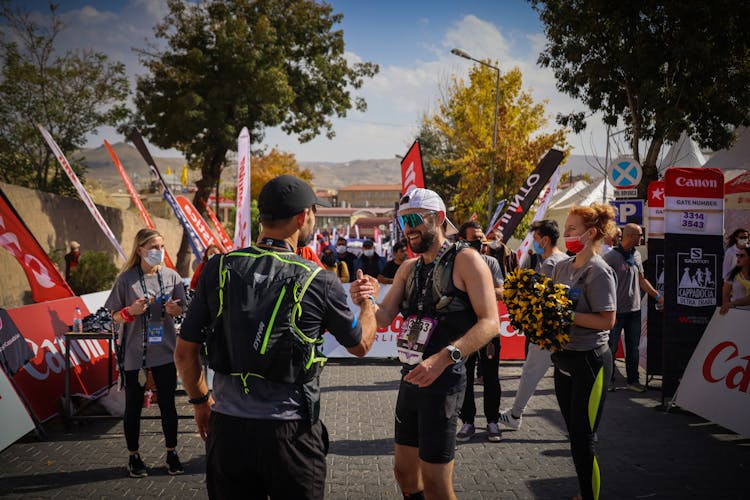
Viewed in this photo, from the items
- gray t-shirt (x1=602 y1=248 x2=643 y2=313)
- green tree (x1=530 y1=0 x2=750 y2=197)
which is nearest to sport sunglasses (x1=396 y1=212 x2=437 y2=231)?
gray t-shirt (x1=602 y1=248 x2=643 y2=313)

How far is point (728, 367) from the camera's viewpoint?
20.7 ft

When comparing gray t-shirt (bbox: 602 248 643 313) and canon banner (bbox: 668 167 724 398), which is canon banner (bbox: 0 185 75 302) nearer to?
gray t-shirt (bbox: 602 248 643 313)

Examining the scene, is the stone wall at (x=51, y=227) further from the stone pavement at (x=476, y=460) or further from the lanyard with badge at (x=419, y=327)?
the lanyard with badge at (x=419, y=327)

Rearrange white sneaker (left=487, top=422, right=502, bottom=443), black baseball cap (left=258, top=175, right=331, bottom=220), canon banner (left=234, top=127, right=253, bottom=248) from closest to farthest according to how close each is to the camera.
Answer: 1. black baseball cap (left=258, top=175, right=331, bottom=220)
2. white sneaker (left=487, top=422, right=502, bottom=443)
3. canon banner (left=234, top=127, right=253, bottom=248)

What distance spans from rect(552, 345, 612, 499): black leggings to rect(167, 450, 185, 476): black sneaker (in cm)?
333

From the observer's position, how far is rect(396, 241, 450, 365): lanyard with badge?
330cm

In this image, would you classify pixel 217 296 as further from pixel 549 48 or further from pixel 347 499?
pixel 549 48

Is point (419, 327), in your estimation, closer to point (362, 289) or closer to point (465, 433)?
point (362, 289)

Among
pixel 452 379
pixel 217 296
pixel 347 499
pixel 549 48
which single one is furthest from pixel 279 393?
pixel 549 48

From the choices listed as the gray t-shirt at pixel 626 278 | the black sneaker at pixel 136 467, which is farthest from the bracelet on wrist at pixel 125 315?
the gray t-shirt at pixel 626 278

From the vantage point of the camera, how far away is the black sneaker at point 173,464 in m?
5.05

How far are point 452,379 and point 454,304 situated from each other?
0.42 metres

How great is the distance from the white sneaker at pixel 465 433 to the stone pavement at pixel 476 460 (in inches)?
2.9

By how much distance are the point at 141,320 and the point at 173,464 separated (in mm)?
1306
